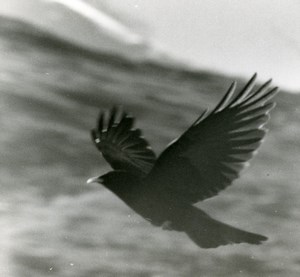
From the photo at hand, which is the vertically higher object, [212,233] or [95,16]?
[95,16]

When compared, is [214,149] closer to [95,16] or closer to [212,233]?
[212,233]

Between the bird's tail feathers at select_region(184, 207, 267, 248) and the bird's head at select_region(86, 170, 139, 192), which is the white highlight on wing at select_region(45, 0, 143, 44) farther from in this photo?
the bird's tail feathers at select_region(184, 207, 267, 248)

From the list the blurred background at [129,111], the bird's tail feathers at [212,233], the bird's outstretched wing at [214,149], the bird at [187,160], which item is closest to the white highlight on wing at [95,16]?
the blurred background at [129,111]

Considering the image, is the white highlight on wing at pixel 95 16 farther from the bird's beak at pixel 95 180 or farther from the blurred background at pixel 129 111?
the bird's beak at pixel 95 180

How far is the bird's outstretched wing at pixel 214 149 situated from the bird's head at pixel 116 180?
0.16 feet

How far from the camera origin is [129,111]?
1170 mm

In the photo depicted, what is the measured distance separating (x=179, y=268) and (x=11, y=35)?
69cm

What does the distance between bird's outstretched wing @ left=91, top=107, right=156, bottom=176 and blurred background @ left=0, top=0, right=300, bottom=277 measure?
0.8 inches

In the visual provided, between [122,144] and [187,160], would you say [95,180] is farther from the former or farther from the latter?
[187,160]

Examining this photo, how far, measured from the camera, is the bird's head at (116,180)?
1.16 metres

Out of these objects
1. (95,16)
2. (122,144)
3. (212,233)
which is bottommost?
(212,233)

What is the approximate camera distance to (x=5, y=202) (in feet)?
3.74

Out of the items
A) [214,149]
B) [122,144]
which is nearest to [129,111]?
[122,144]

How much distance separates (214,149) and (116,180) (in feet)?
0.81
